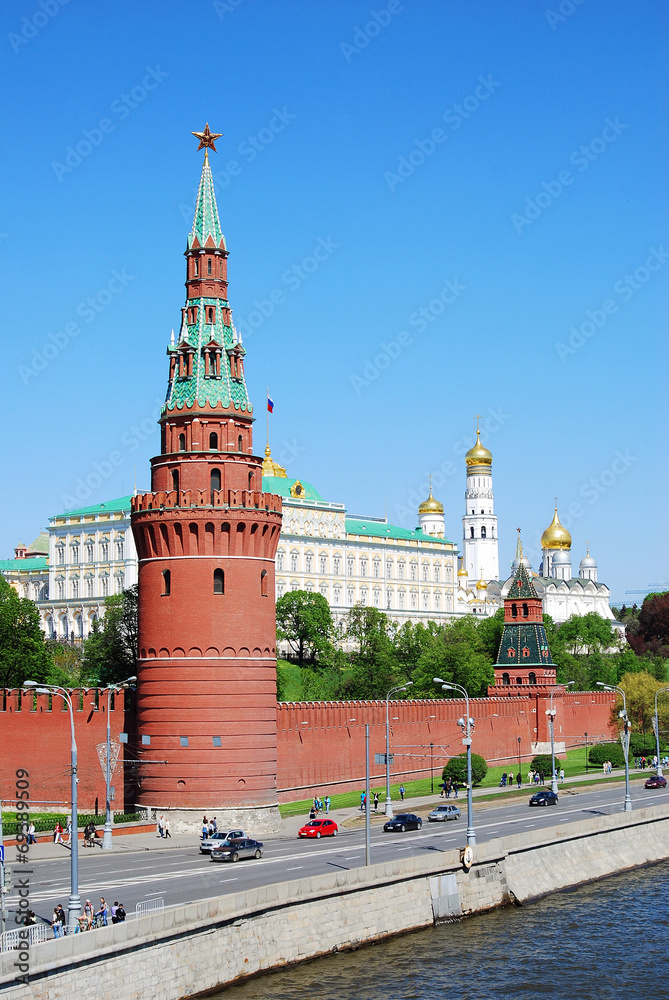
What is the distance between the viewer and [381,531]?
179500 mm

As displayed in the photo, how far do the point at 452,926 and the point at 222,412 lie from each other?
85.1 feet

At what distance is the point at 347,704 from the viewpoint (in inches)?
3152

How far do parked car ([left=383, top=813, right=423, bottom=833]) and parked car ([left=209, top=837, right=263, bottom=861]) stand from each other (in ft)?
33.2

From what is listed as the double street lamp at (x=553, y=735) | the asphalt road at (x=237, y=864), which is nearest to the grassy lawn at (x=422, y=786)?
the double street lamp at (x=553, y=735)

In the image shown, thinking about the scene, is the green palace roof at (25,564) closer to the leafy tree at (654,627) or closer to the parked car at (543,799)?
the leafy tree at (654,627)

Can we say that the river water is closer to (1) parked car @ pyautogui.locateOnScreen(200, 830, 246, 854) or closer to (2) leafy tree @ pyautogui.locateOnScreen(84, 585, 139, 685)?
(1) parked car @ pyautogui.locateOnScreen(200, 830, 246, 854)

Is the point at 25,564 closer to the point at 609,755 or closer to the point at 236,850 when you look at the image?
the point at 609,755

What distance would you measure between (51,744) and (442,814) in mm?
19076

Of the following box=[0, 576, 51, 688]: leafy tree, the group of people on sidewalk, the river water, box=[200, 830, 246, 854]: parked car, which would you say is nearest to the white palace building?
box=[0, 576, 51, 688]: leafy tree

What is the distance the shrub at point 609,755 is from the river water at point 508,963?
40741mm

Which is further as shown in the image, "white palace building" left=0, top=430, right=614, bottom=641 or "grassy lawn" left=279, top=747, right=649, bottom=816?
"white palace building" left=0, top=430, right=614, bottom=641

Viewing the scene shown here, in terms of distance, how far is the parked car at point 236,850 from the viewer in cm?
5131

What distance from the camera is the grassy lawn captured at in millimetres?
72125

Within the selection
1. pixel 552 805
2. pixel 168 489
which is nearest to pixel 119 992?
pixel 168 489
